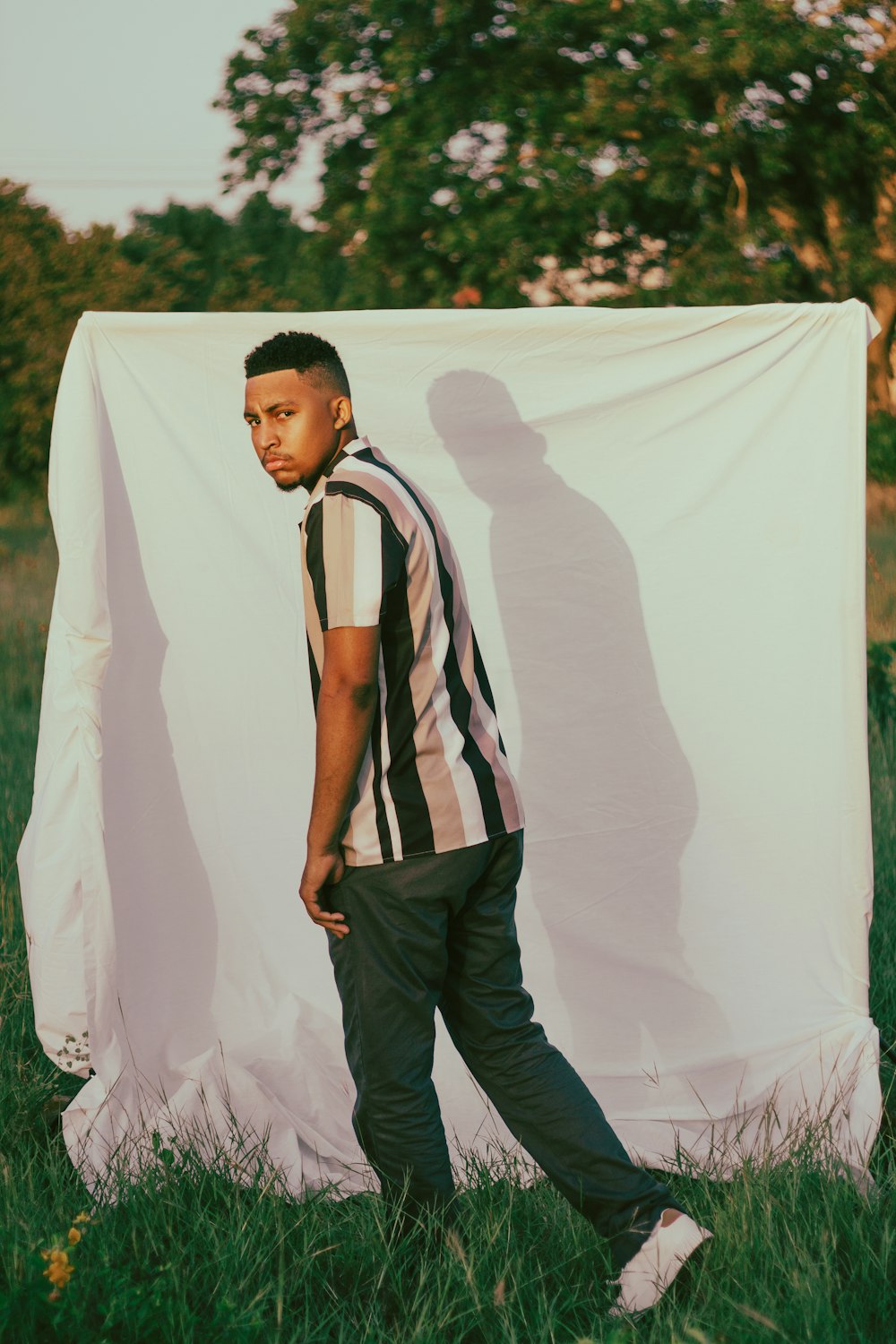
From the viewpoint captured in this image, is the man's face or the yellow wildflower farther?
the man's face

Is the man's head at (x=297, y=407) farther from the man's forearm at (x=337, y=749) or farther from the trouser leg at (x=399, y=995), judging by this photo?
the trouser leg at (x=399, y=995)

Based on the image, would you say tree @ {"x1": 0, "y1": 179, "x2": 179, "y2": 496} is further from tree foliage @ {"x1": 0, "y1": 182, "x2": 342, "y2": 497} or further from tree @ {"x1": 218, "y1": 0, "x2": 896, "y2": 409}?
tree @ {"x1": 218, "y1": 0, "x2": 896, "y2": 409}

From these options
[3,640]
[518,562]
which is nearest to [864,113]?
[3,640]

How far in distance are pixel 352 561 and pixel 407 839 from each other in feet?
1.65

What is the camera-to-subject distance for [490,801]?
2.35m

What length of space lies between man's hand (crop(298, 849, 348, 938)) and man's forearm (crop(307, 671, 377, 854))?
0.02 metres

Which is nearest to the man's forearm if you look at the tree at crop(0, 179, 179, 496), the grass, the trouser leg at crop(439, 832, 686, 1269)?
the trouser leg at crop(439, 832, 686, 1269)

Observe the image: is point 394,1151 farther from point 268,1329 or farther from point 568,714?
point 568,714

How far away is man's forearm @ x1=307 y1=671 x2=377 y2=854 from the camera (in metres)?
2.19

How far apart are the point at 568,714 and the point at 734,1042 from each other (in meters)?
0.97

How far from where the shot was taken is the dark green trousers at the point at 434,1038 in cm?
229

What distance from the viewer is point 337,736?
86.9 inches

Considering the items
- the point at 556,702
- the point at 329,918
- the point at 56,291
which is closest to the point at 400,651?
the point at 329,918

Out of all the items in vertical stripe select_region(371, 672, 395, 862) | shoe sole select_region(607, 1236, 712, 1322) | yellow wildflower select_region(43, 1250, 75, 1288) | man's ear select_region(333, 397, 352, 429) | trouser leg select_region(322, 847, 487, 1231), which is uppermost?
man's ear select_region(333, 397, 352, 429)
